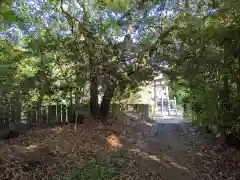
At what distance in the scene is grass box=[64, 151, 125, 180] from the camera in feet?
27.1

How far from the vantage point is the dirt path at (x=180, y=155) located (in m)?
9.25

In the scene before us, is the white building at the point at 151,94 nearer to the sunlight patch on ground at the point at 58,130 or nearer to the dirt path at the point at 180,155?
the dirt path at the point at 180,155

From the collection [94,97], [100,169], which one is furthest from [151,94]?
[100,169]

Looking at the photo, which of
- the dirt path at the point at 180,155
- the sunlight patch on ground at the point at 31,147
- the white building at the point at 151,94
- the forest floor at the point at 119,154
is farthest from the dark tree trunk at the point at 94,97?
the white building at the point at 151,94

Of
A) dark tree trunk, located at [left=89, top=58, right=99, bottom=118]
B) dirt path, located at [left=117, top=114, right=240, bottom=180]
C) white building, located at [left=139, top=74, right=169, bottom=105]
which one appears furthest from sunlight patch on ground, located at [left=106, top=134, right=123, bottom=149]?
white building, located at [left=139, top=74, right=169, bottom=105]

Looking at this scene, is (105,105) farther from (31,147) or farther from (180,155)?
(31,147)

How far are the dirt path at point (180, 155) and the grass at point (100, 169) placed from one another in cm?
74

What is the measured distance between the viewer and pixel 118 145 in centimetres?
1175

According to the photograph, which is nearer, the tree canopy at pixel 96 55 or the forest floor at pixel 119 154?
the forest floor at pixel 119 154

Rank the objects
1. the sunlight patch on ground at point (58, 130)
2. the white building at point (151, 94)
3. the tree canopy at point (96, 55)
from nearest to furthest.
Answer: the tree canopy at point (96, 55) < the sunlight patch on ground at point (58, 130) < the white building at point (151, 94)

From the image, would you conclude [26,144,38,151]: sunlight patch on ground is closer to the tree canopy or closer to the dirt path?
the tree canopy

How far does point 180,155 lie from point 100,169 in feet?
12.0

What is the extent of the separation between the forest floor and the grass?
0.27 feet

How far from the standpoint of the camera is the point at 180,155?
11.2 metres
